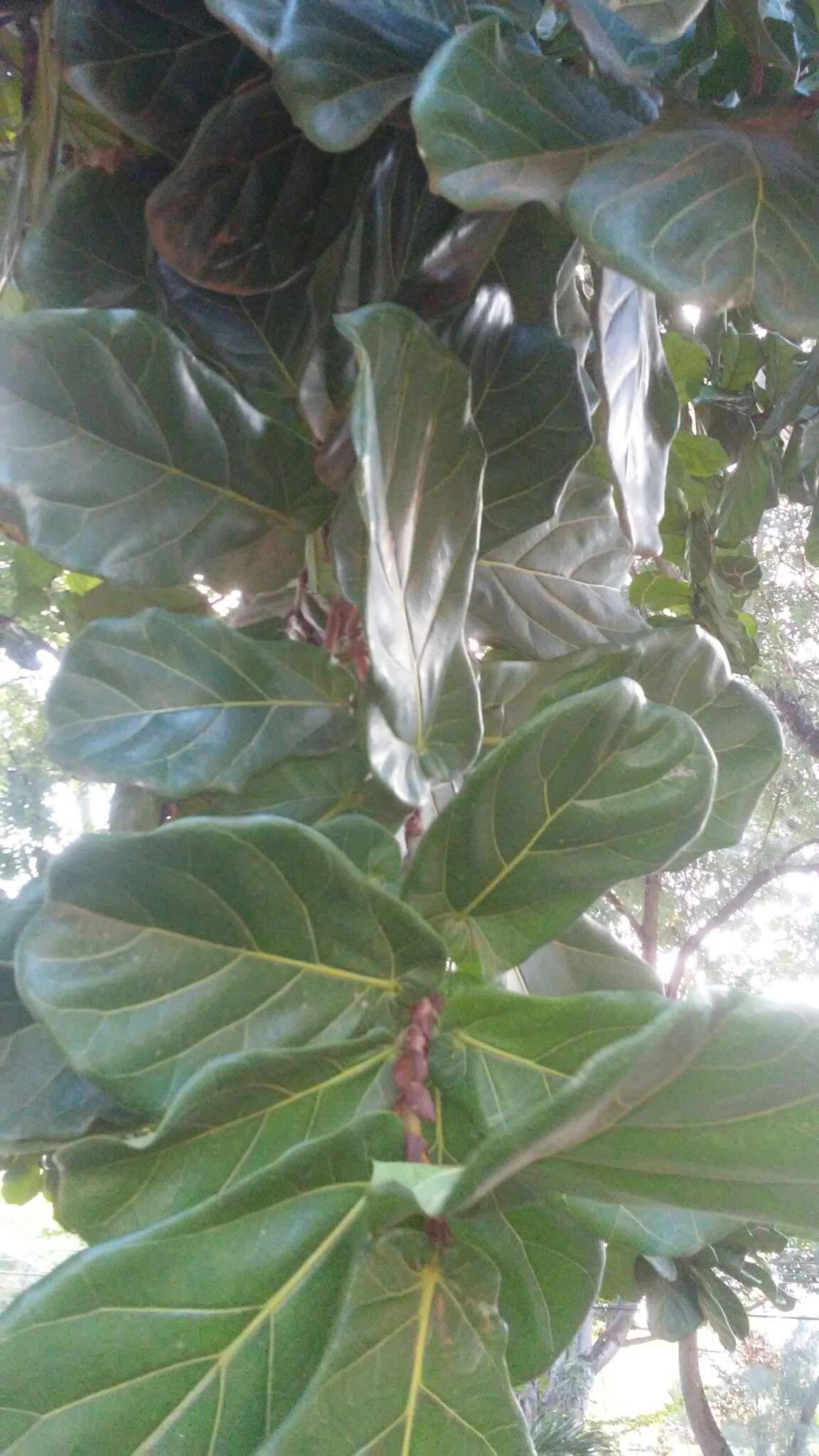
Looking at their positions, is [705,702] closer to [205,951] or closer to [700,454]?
[205,951]

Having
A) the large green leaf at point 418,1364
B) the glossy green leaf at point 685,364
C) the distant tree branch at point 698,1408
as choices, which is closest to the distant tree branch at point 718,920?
the distant tree branch at point 698,1408

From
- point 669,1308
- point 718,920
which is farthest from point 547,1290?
point 718,920

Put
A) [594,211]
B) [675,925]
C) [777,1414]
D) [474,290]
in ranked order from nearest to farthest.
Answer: [594,211], [474,290], [675,925], [777,1414]

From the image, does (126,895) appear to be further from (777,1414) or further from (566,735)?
(777,1414)

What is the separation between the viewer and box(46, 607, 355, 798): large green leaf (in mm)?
397

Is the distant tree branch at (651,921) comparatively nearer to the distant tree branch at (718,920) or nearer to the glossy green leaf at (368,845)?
the distant tree branch at (718,920)

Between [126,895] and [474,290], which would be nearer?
[126,895]

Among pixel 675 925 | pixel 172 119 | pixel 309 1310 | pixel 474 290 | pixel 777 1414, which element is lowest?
pixel 777 1414

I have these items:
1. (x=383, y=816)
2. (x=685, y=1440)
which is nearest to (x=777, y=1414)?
(x=685, y=1440)

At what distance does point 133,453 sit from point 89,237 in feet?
0.50

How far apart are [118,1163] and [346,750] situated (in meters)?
0.18

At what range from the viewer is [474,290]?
474 mm

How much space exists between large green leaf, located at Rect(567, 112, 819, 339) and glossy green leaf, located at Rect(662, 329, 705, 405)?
1.88 ft

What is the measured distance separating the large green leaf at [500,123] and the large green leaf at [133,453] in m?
0.13
